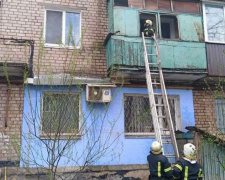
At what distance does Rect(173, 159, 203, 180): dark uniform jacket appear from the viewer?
13.2ft

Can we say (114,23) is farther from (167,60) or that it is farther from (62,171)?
(62,171)

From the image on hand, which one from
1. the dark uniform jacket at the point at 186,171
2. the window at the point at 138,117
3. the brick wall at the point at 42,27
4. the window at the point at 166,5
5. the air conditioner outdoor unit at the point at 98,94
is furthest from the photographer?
the window at the point at 166,5

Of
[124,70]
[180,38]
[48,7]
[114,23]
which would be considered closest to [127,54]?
[124,70]

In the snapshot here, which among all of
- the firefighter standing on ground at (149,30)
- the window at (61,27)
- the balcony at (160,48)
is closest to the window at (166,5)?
the balcony at (160,48)

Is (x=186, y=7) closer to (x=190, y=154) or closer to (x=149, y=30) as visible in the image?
(x=149, y=30)

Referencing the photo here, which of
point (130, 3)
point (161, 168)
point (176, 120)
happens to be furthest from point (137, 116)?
point (130, 3)

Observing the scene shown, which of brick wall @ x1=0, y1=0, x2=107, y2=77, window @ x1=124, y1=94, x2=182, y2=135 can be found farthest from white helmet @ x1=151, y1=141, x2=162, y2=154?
brick wall @ x1=0, y1=0, x2=107, y2=77

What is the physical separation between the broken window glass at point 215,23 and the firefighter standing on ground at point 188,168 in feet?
13.9

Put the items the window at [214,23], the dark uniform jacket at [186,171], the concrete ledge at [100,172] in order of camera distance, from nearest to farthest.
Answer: the dark uniform jacket at [186,171]
the concrete ledge at [100,172]
the window at [214,23]

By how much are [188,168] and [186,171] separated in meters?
0.06

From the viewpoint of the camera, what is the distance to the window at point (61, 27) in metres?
6.93

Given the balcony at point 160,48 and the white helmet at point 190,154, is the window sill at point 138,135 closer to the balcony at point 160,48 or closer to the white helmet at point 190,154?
the balcony at point 160,48

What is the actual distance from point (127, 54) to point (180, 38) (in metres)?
1.56

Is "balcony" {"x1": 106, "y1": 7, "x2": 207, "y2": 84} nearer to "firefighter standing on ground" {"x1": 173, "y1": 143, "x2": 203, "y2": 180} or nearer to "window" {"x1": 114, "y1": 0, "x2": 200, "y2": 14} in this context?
"window" {"x1": 114, "y1": 0, "x2": 200, "y2": 14}
